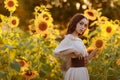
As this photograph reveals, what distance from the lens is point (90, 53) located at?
194 inches

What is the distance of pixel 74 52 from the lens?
4.77 m

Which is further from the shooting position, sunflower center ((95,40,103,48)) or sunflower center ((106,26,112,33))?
sunflower center ((106,26,112,33))

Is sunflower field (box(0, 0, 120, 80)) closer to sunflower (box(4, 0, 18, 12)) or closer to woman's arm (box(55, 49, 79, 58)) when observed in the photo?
sunflower (box(4, 0, 18, 12))

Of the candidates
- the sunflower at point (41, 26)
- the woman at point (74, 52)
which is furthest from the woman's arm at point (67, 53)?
the sunflower at point (41, 26)

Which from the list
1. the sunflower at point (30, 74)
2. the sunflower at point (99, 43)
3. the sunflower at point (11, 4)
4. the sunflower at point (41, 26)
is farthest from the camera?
the sunflower at point (11, 4)

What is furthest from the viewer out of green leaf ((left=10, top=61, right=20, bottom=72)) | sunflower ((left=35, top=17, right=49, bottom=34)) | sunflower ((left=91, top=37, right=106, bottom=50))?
sunflower ((left=35, top=17, right=49, bottom=34))

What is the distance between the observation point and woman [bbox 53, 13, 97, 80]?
15.6 ft

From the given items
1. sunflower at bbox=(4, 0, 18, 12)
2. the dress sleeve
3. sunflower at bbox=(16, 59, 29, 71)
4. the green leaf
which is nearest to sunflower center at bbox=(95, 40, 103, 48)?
the dress sleeve

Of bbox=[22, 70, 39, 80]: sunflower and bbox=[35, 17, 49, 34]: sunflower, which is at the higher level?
bbox=[35, 17, 49, 34]: sunflower

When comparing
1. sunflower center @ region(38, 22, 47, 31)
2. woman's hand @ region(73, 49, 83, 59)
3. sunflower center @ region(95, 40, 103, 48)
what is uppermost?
sunflower center @ region(38, 22, 47, 31)

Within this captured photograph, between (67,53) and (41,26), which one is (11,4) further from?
(67,53)

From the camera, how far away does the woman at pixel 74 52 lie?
187 inches

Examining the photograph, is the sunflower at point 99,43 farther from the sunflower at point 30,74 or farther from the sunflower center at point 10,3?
the sunflower center at point 10,3

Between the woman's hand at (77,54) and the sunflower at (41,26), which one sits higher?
the sunflower at (41,26)
